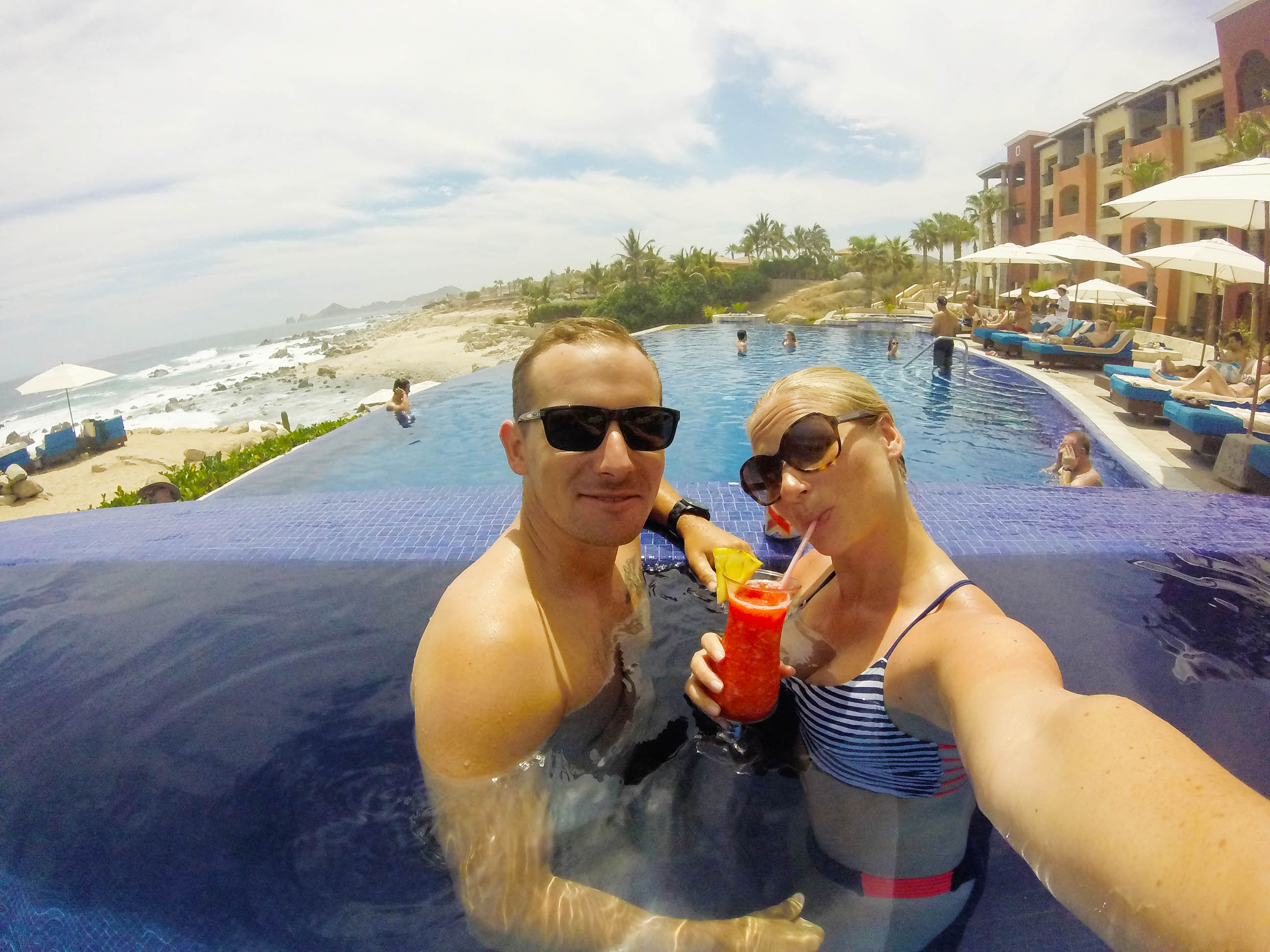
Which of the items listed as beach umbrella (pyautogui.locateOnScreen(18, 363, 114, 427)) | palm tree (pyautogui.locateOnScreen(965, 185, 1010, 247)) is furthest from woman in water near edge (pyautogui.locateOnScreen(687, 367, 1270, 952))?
palm tree (pyautogui.locateOnScreen(965, 185, 1010, 247))

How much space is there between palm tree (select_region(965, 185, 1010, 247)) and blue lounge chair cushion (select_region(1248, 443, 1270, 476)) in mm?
41433

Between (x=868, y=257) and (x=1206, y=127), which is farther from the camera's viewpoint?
(x=868, y=257)

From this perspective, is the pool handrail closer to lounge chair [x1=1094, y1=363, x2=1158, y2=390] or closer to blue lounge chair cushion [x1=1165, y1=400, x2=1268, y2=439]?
lounge chair [x1=1094, y1=363, x2=1158, y2=390]

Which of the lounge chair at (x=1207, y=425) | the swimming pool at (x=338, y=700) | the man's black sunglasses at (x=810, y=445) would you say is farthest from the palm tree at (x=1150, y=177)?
the man's black sunglasses at (x=810, y=445)

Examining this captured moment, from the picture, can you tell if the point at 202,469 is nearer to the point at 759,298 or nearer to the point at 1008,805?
the point at 1008,805

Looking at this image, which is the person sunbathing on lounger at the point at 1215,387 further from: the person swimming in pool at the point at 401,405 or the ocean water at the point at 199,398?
the ocean water at the point at 199,398

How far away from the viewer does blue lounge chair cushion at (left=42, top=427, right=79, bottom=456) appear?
1673cm

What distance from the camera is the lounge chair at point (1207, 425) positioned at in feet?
23.7

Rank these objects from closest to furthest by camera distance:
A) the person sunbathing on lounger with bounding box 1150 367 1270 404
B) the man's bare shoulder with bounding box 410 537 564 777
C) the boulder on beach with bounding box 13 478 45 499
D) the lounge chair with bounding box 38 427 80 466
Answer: the man's bare shoulder with bounding box 410 537 564 777 < the person sunbathing on lounger with bounding box 1150 367 1270 404 < the boulder on beach with bounding box 13 478 45 499 < the lounge chair with bounding box 38 427 80 466

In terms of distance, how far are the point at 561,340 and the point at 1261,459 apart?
7403 mm

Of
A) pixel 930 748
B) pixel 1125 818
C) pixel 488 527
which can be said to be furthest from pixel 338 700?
pixel 1125 818

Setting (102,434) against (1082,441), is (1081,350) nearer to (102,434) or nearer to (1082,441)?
(1082,441)

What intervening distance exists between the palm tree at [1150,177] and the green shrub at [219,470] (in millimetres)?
27871

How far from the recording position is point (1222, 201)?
712 cm
